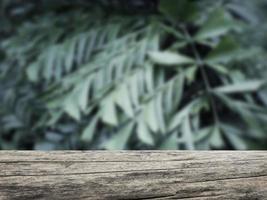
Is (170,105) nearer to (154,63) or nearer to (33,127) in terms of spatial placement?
(154,63)

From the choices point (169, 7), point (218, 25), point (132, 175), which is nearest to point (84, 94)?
point (169, 7)

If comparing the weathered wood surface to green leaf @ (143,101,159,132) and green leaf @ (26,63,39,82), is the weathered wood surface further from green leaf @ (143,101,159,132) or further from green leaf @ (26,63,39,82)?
green leaf @ (26,63,39,82)

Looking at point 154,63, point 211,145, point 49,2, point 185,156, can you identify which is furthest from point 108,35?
point 185,156

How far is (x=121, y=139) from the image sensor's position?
7.01 feet

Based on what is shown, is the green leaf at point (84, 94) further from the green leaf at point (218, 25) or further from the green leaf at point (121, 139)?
the green leaf at point (218, 25)

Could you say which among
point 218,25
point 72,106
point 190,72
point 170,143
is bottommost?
point 170,143

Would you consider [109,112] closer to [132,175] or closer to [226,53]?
[226,53]

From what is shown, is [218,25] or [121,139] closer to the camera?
[121,139]

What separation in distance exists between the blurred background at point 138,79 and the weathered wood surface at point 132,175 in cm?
136

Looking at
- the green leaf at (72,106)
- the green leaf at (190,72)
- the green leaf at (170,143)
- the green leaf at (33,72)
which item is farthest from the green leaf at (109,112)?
the green leaf at (33,72)

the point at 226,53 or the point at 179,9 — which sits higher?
the point at 179,9

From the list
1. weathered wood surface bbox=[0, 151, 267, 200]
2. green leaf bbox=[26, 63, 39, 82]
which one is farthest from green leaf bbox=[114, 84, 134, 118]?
weathered wood surface bbox=[0, 151, 267, 200]

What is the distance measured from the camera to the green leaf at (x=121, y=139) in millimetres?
2098

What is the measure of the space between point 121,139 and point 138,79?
1.06 ft
